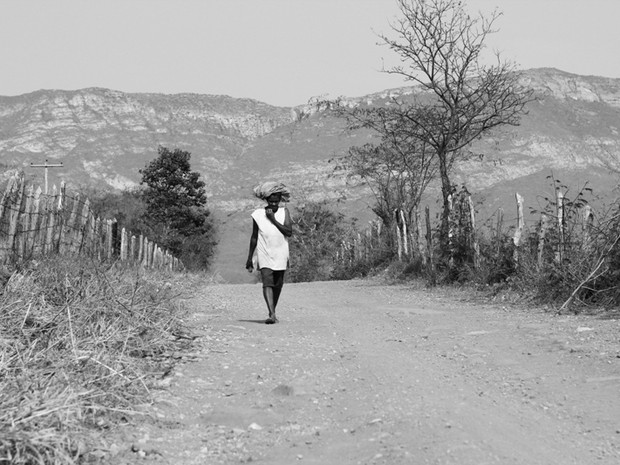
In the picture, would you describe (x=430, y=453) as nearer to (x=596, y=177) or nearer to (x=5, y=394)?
(x=5, y=394)

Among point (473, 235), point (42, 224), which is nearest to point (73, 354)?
point (42, 224)

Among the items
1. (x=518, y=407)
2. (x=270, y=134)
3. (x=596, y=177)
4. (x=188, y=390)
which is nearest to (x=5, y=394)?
(x=188, y=390)

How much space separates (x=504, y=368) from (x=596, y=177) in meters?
111

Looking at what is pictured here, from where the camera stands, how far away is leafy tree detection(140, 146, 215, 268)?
60.1m

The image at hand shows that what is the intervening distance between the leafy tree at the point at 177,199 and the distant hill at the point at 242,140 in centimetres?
2606

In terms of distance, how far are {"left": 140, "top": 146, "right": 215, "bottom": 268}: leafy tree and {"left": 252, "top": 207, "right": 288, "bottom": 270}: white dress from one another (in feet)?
163

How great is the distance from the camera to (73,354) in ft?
17.9

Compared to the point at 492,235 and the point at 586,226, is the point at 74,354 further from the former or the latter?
the point at 492,235

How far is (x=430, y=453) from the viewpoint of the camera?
3.93m

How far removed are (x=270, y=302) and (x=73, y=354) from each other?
161 inches

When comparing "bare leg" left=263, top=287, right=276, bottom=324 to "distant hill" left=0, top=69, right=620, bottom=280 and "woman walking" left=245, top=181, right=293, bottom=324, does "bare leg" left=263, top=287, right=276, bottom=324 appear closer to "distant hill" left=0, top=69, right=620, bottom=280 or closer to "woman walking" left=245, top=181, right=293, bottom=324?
"woman walking" left=245, top=181, right=293, bottom=324

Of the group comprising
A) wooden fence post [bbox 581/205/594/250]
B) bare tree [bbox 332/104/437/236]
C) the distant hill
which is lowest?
wooden fence post [bbox 581/205/594/250]

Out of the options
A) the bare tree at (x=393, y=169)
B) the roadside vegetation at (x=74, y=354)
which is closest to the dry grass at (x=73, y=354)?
the roadside vegetation at (x=74, y=354)

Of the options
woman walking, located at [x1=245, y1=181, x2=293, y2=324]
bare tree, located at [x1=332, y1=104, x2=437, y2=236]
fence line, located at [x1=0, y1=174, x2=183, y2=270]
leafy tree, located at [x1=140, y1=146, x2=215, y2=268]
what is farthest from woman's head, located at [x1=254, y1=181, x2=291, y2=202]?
leafy tree, located at [x1=140, y1=146, x2=215, y2=268]
